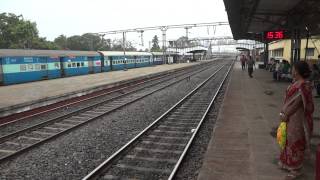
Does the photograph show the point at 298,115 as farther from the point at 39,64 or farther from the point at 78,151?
the point at 39,64

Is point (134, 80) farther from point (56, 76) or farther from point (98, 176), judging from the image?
point (98, 176)

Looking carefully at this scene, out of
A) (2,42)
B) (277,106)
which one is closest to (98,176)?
(277,106)

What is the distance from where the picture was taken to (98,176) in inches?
263

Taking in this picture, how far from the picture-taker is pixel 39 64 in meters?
28.1

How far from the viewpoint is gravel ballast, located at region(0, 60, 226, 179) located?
282 inches

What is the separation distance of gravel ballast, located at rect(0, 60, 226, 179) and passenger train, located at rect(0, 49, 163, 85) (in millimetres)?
14315

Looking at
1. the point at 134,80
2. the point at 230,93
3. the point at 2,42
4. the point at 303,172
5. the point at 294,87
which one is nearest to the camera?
the point at 294,87

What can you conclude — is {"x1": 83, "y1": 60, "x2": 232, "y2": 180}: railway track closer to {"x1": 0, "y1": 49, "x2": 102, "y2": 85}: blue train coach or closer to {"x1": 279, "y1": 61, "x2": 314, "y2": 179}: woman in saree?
{"x1": 279, "y1": 61, "x2": 314, "y2": 179}: woman in saree

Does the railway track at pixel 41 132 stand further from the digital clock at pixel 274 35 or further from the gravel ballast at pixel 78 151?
the digital clock at pixel 274 35

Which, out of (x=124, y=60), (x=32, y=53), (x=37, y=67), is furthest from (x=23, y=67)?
(x=124, y=60)

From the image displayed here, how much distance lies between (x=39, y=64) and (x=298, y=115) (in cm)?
2558

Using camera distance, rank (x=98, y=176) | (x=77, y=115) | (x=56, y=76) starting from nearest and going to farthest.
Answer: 1. (x=98, y=176)
2. (x=77, y=115)
3. (x=56, y=76)

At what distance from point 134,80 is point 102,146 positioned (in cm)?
2011

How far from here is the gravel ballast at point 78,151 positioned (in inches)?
282
